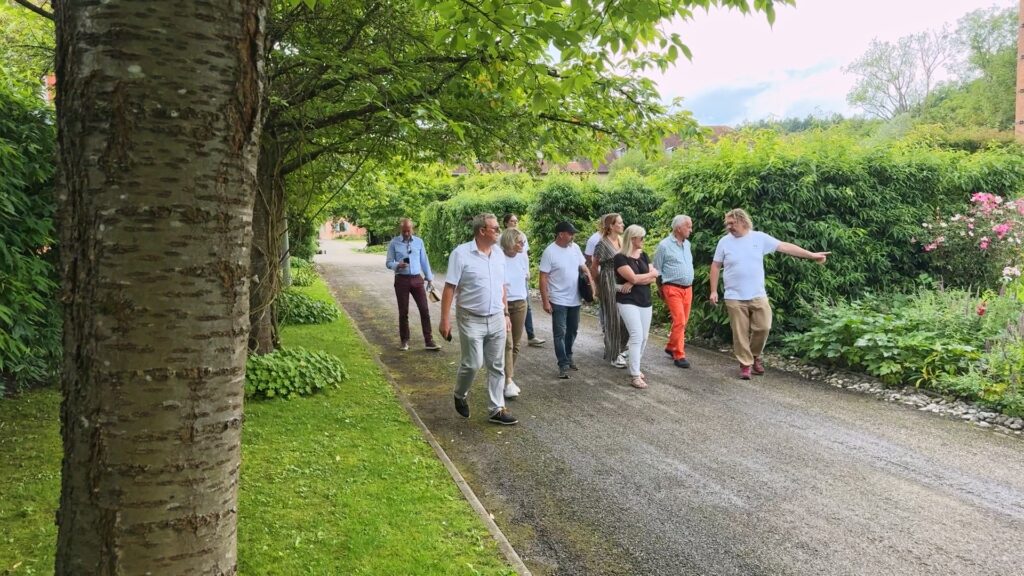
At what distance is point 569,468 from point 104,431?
12.0 feet

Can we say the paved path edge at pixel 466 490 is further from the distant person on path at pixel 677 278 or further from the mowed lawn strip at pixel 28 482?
the distant person on path at pixel 677 278

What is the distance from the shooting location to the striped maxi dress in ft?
25.3

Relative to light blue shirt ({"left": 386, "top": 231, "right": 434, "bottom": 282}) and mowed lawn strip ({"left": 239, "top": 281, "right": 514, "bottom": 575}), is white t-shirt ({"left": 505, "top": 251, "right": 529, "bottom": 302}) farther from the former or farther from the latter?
light blue shirt ({"left": 386, "top": 231, "right": 434, "bottom": 282})

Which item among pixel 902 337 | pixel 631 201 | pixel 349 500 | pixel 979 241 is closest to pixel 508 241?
pixel 349 500

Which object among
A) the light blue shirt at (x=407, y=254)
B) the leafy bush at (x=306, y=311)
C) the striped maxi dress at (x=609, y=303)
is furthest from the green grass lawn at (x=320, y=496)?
the leafy bush at (x=306, y=311)

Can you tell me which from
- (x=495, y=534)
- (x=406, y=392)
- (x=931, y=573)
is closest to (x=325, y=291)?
(x=406, y=392)

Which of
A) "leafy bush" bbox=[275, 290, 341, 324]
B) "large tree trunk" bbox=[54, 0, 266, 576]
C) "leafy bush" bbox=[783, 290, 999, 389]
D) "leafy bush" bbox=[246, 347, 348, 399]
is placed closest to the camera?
"large tree trunk" bbox=[54, 0, 266, 576]

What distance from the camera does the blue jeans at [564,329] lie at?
763 cm

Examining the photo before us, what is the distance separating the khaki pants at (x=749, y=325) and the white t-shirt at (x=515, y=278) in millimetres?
2550

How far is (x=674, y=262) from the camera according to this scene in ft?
25.9

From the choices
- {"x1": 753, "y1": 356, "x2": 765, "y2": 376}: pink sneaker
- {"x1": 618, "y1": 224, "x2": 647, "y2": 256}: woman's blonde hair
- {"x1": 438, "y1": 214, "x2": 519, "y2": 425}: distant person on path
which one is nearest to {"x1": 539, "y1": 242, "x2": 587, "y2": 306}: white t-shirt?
{"x1": 618, "y1": 224, "x2": 647, "y2": 256}: woman's blonde hair

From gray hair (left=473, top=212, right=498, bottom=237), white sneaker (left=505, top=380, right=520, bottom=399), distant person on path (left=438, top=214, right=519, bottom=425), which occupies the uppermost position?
gray hair (left=473, top=212, right=498, bottom=237)

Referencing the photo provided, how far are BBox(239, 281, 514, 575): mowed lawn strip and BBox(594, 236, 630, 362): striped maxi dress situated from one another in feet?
10.2

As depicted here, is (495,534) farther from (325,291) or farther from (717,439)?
(325,291)
